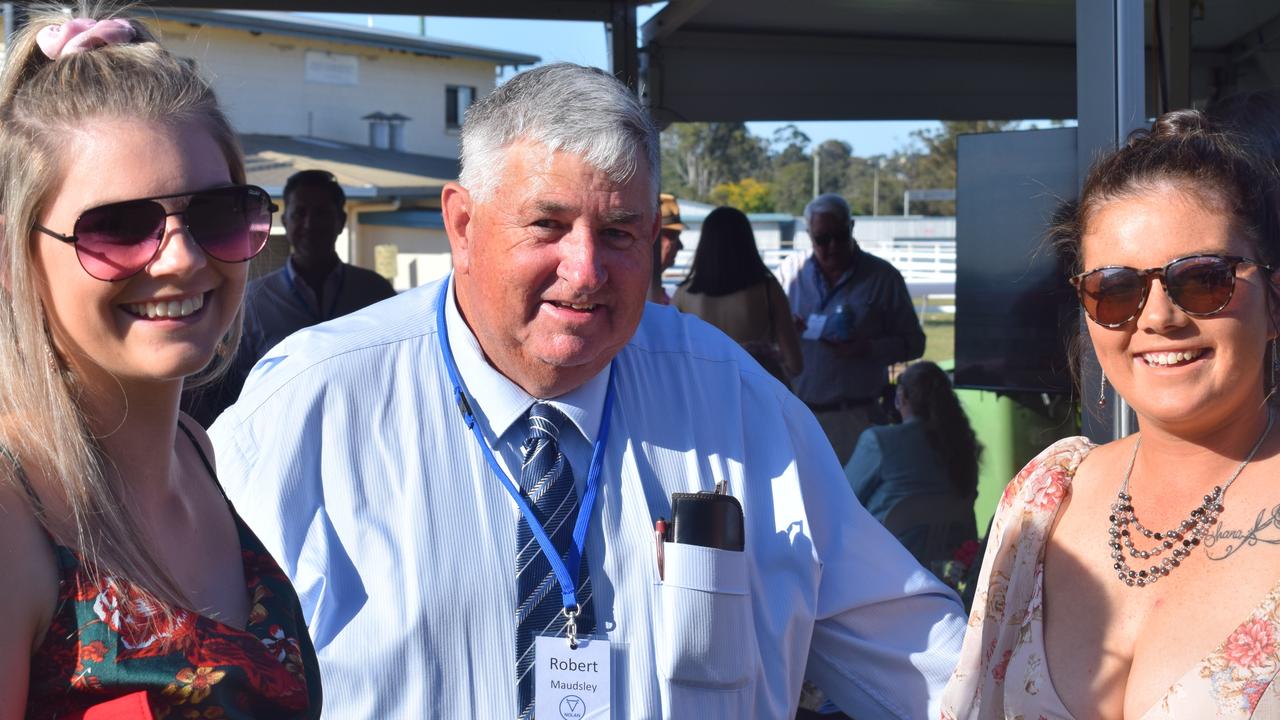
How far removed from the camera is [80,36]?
4.73ft

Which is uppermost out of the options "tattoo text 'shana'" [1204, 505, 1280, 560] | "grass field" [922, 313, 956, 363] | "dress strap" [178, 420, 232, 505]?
"dress strap" [178, 420, 232, 505]

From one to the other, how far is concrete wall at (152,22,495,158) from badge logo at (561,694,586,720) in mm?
21682

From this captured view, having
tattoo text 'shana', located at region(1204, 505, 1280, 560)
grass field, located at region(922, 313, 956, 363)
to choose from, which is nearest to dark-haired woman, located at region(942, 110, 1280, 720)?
tattoo text 'shana', located at region(1204, 505, 1280, 560)

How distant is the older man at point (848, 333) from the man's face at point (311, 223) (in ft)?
8.12

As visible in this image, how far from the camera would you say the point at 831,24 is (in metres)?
6.09

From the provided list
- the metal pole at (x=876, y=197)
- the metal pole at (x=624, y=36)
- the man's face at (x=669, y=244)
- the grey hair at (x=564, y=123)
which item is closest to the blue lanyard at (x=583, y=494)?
the grey hair at (x=564, y=123)

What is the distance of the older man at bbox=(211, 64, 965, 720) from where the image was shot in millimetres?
1942

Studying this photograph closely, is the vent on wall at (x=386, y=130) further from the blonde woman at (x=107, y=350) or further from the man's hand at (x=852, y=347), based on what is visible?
the blonde woman at (x=107, y=350)

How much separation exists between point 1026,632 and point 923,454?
332 cm

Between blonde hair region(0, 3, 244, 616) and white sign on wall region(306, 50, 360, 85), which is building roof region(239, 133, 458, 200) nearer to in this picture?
white sign on wall region(306, 50, 360, 85)

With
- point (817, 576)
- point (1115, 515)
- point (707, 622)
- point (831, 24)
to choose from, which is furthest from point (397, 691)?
point (831, 24)

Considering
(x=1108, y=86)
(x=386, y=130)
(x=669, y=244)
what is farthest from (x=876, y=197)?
(x=1108, y=86)

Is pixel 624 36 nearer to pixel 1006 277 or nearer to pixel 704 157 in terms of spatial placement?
pixel 1006 277

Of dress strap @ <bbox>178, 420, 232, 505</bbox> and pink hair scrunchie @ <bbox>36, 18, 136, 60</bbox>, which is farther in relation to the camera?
dress strap @ <bbox>178, 420, 232, 505</bbox>
